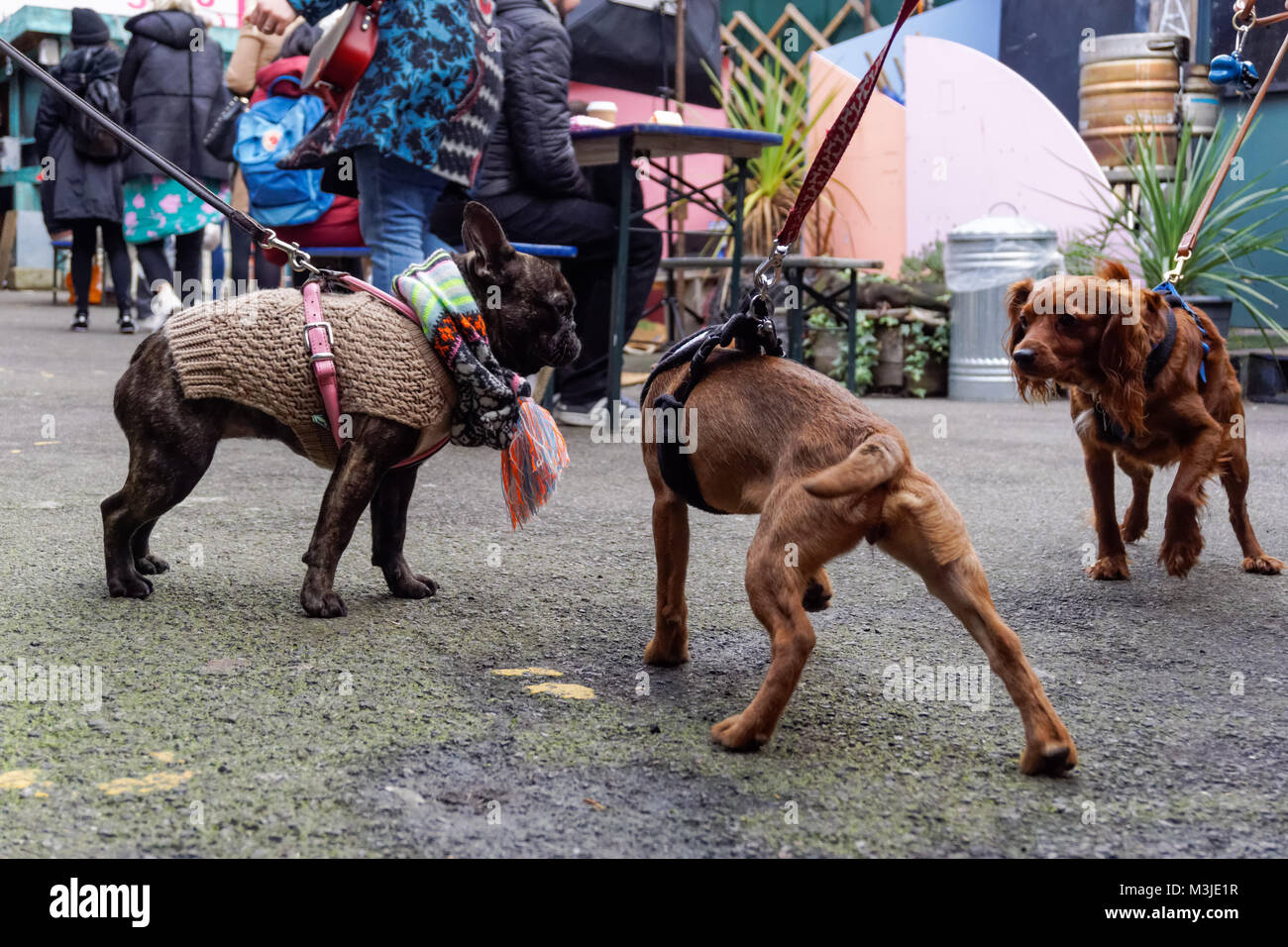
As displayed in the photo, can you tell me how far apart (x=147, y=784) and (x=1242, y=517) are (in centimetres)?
309

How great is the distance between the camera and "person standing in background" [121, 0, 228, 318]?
9578mm

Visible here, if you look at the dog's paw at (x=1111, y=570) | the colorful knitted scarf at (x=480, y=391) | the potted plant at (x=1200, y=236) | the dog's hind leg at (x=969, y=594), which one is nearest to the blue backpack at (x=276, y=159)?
the colorful knitted scarf at (x=480, y=391)

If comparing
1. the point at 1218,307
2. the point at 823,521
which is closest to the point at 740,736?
the point at 823,521

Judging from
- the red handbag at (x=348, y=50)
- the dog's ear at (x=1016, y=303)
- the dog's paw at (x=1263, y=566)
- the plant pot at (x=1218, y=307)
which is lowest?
the dog's paw at (x=1263, y=566)

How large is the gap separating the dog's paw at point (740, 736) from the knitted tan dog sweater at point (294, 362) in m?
1.15

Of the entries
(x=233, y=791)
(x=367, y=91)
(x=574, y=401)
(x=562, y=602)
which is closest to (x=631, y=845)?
(x=233, y=791)

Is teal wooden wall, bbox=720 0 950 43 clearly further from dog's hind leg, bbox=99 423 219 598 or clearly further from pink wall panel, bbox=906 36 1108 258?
dog's hind leg, bbox=99 423 219 598

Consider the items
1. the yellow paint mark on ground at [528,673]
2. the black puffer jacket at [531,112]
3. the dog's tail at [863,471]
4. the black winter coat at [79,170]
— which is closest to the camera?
the dog's tail at [863,471]

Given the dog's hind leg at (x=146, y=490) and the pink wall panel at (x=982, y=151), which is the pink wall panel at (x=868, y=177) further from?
the dog's hind leg at (x=146, y=490)

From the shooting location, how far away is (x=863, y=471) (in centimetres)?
198

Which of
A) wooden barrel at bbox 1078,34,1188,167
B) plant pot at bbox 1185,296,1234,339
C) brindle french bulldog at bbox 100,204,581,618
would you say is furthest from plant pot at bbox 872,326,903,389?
brindle french bulldog at bbox 100,204,581,618

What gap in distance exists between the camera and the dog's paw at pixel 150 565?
3.22 meters

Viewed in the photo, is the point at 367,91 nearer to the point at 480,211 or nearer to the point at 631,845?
the point at 480,211

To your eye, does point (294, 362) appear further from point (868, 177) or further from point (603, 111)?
point (868, 177)
